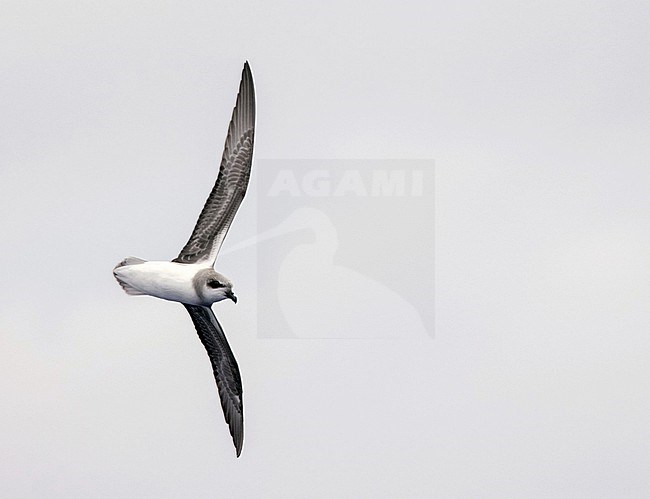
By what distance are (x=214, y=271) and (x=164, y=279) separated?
56.3 inches

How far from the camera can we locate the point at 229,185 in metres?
32.1

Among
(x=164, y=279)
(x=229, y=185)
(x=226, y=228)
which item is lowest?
(x=164, y=279)

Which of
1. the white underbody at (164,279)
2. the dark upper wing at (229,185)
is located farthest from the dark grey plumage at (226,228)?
the white underbody at (164,279)

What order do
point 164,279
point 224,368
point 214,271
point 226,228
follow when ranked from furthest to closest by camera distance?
point 224,368
point 226,228
point 164,279
point 214,271

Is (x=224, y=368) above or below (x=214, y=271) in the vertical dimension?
below

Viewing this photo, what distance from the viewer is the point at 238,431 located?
3481 centimetres

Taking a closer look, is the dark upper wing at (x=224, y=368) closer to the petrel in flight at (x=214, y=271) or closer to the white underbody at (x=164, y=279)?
the petrel in flight at (x=214, y=271)

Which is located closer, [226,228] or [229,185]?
[226,228]

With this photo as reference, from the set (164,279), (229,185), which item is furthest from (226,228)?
(164,279)

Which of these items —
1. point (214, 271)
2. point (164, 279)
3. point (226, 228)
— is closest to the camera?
point (214, 271)

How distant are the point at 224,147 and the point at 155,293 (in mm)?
4896

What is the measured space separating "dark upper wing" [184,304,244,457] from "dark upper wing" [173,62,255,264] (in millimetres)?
2276

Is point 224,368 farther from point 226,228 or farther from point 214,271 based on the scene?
point 214,271

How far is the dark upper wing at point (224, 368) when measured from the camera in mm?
33156
